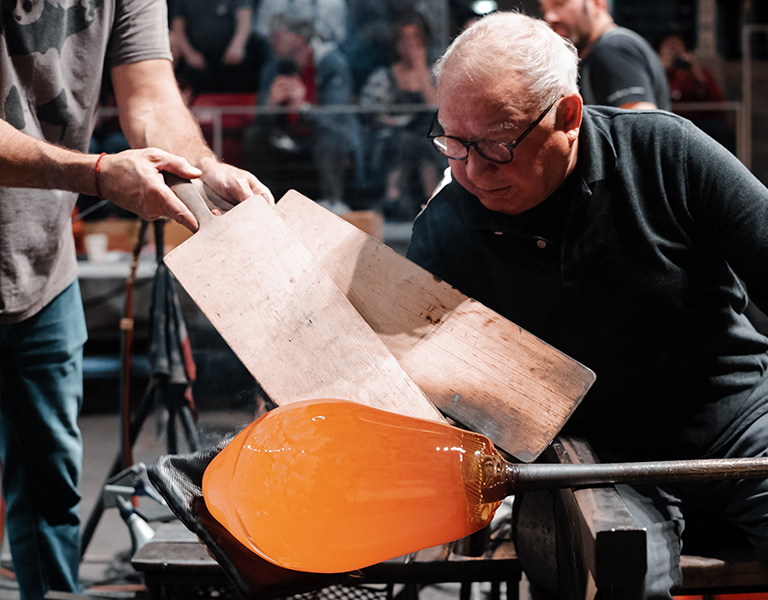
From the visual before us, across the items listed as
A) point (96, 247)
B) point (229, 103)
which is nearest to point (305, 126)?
point (229, 103)

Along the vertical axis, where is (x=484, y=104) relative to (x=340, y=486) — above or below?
above

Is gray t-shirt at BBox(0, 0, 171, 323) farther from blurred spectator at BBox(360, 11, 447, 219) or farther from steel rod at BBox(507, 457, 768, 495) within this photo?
blurred spectator at BBox(360, 11, 447, 219)

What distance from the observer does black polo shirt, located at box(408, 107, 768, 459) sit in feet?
4.08

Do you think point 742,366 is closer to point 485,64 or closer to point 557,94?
point 557,94

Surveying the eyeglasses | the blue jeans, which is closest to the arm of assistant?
the eyeglasses

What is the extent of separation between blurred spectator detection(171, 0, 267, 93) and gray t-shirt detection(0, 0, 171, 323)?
309 cm

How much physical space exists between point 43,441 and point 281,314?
2.72 ft

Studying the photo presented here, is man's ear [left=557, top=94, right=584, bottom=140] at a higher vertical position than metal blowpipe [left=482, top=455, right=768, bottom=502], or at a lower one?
higher

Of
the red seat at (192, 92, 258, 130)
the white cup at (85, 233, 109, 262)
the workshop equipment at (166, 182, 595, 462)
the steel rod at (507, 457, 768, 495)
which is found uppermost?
the workshop equipment at (166, 182, 595, 462)

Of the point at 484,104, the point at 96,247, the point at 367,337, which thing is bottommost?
the point at 96,247

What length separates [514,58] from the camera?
44.9 inches

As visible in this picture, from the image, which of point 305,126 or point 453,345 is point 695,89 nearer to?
point 305,126

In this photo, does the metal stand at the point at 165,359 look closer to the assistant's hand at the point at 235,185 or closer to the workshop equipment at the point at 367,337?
the assistant's hand at the point at 235,185

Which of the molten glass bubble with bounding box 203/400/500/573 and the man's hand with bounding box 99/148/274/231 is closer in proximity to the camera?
the molten glass bubble with bounding box 203/400/500/573
